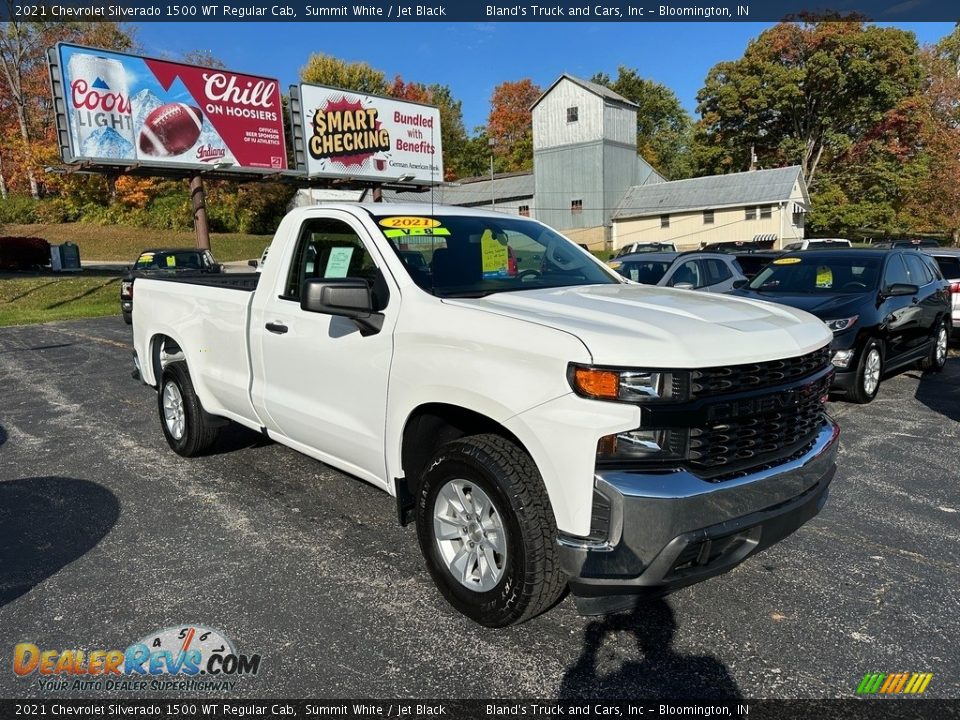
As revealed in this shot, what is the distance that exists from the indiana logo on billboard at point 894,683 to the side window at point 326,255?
2.98 meters

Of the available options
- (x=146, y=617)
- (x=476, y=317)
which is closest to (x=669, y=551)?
(x=476, y=317)

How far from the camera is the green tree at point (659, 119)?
71562 millimetres

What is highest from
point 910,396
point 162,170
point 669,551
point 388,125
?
point 388,125

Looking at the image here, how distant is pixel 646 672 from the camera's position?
9.12 ft

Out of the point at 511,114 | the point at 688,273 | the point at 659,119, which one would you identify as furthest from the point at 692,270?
the point at 659,119

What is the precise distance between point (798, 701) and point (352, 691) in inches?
66.4

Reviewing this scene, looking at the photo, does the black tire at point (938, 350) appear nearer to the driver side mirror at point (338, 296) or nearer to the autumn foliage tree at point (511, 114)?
the driver side mirror at point (338, 296)

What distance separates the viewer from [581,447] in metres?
2.58

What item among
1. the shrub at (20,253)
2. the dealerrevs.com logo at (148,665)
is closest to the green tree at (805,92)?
the shrub at (20,253)

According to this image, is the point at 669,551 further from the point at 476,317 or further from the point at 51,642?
the point at 51,642

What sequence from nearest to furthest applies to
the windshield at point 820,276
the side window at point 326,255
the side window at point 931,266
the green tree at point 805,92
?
the side window at point 326,255, the windshield at point 820,276, the side window at point 931,266, the green tree at point 805,92

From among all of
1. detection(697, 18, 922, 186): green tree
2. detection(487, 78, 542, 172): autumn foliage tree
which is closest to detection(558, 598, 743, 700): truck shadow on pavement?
detection(697, 18, 922, 186): green tree

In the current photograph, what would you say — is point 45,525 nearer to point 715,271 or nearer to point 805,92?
point 715,271

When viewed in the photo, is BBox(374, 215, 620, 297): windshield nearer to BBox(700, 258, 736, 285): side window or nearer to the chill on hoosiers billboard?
BBox(700, 258, 736, 285): side window
